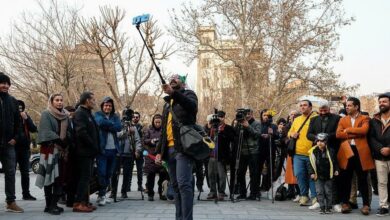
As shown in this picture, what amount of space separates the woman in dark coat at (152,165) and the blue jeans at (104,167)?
1267 mm

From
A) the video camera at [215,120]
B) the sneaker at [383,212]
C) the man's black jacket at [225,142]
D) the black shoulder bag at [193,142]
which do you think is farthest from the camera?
the man's black jacket at [225,142]

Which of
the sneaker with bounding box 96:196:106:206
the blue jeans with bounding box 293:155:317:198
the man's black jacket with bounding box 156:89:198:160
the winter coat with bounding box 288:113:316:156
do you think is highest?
the man's black jacket with bounding box 156:89:198:160

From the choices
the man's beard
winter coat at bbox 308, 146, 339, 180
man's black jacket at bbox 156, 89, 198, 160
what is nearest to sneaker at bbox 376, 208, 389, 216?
winter coat at bbox 308, 146, 339, 180

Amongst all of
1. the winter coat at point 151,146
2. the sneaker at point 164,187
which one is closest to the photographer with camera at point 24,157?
the winter coat at point 151,146

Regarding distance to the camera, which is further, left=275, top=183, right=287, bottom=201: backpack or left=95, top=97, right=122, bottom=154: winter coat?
left=275, top=183, right=287, bottom=201: backpack

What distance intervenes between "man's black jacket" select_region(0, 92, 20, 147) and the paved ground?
121 centimetres

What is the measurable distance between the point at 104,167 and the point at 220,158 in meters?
2.79

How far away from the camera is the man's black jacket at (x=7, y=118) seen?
7728 millimetres

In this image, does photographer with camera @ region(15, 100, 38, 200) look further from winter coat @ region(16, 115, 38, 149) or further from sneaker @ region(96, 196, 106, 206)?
sneaker @ region(96, 196, 106, 206)

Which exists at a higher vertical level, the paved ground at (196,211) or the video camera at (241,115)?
the video camera at (241,115)

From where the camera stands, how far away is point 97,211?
27.3ft

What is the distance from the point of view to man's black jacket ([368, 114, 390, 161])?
8.46 meters

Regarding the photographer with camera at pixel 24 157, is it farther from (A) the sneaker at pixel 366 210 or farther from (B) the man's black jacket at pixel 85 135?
(A) the sneaker at pixel 366 210

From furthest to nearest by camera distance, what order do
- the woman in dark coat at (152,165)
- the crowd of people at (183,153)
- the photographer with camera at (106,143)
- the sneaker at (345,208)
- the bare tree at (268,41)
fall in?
the bare tree at (268,41)
the woman in dark coat at (152,165)
the photographer with camera at (106,143)
the sneaker at (345,208)
the crowd of people at (183,153)
